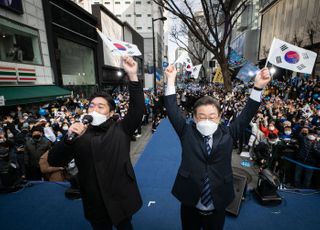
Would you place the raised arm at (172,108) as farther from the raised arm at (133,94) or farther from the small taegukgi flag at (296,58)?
the small taegukgi flag at (296,58)

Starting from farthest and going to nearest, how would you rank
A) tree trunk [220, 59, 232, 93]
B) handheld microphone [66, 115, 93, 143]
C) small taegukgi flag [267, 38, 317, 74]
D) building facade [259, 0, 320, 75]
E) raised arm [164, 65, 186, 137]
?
building facade [259, 0, 320, 75], tree trunk [220, 59, 232, 93], small taegukgi flag [267, 38, 317, 74], raised arm [164, 65, 186, 137], handheld microphone [66, 115, 93, 143]

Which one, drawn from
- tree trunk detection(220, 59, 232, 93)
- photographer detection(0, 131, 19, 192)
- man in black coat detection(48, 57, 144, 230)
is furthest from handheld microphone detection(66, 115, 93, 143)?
tree trunk detection(220, 59, 232, 93)

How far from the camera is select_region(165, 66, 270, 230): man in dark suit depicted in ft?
6.69

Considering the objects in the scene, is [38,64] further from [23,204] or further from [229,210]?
[229,210]

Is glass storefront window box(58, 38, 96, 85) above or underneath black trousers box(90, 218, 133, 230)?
above

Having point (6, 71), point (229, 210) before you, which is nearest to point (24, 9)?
point (6, 71)

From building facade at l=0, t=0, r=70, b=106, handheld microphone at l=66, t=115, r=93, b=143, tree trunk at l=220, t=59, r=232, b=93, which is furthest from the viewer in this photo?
tree trunk at l=220, t=59, r=232, b=93

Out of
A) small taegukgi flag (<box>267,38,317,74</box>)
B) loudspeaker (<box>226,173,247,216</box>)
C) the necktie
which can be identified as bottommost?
loudspeaker (<box>226,173,247,216</box>)

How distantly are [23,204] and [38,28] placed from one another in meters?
13.5

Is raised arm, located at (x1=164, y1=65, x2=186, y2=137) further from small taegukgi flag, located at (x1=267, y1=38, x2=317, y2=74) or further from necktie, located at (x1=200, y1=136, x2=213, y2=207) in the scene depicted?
small taegukgi flag, located at (x1=267, y1=38, x2=317, y2=74)

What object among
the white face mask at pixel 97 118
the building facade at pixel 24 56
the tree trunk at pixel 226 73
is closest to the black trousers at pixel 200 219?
the white face mask at pixel 97 118

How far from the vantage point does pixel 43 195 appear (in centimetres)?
423

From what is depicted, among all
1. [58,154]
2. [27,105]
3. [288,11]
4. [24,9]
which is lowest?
[27,105]

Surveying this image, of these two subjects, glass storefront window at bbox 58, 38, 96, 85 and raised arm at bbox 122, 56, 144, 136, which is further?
glass storefront window at bbox 58, 38, 96, 85
